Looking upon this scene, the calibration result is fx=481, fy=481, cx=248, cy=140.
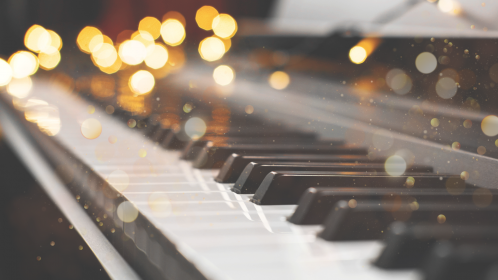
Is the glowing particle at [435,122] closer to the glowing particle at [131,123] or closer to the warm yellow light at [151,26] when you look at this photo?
the glowing particle at [131,123]

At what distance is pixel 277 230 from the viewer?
632mm

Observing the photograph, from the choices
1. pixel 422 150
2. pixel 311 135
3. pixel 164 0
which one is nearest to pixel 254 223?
pixel 422 150

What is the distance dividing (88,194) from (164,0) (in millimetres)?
4777

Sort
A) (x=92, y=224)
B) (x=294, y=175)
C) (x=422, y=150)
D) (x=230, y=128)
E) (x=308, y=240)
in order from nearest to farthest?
(x=308, y=240) < (x=294, y=175) < (x=422, y=150) < (x=92, y=224) < (x=230, y=128)

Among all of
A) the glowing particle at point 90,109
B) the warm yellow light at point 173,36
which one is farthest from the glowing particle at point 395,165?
the warm yellow light at point 173,36

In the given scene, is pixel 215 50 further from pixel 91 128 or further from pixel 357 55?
pixel 357 55

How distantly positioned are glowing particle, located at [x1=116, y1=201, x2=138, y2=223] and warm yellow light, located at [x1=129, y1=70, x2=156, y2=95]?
1.75 metres

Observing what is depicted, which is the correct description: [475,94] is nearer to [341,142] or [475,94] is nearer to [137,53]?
[341,142]

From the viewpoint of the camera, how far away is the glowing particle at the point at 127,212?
750mm

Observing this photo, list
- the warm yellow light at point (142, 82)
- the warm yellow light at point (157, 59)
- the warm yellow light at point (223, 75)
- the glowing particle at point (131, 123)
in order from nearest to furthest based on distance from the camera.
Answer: the glowing particle at point (131, 123)
the warm yellow light at point (223, 75)
the warm yellow light at point (142, 82)
the warm yellow light at point (157, 59)

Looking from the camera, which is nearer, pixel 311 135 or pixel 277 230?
pixel 277 230

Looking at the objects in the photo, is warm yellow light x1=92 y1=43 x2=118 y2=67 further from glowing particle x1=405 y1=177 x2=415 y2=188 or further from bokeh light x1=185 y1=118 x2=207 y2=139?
glowing particle x1=405 y1=177 x2=415 y2=188

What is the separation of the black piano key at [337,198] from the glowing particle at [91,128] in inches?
38.4

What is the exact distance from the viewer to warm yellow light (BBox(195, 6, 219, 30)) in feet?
14.8
